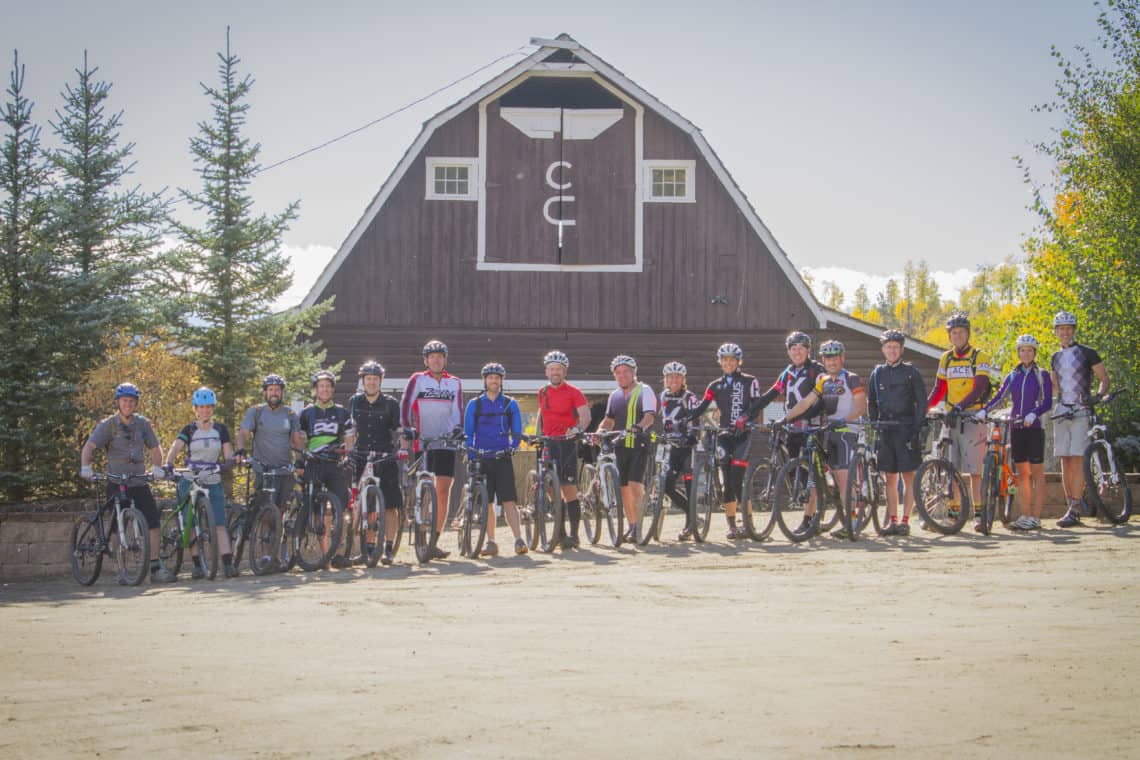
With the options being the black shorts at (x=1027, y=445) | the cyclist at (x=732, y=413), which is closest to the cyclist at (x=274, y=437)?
the cyclist at (x=732, y=413)

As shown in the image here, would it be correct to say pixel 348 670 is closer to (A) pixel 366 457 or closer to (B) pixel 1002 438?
(A) pixel 366 457

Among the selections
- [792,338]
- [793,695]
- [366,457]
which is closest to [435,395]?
[366,457]

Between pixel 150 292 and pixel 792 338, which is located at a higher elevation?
pixel 150 292

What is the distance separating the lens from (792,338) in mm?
11992

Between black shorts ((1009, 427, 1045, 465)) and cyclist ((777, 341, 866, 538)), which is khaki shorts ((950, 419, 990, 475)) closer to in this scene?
black shorts ((1009, 427, 1045, 465))

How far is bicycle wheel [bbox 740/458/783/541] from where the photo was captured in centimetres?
1175

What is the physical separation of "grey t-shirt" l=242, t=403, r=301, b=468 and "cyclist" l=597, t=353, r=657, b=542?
296cm

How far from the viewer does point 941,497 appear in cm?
1186

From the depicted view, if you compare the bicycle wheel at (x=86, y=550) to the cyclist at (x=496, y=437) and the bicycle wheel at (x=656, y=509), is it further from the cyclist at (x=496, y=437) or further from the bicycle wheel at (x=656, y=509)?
the bicycle wheel at (x=656, y=509)

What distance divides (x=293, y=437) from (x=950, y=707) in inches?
306

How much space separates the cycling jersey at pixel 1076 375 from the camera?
40.7 ft

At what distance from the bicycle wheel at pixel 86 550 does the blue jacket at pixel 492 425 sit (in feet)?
12.3

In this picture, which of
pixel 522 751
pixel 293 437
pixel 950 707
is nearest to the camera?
pixel 522 751

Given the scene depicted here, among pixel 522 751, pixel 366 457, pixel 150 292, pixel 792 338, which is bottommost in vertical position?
pixel 522 751
